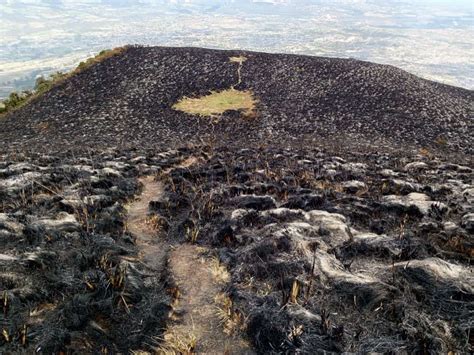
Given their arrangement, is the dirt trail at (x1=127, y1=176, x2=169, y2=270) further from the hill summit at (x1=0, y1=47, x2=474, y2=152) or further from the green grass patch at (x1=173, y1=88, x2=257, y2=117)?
the green grass patch at (x1=173, y1=88, x2=257, y2=117)

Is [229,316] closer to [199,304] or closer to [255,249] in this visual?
[199,304]

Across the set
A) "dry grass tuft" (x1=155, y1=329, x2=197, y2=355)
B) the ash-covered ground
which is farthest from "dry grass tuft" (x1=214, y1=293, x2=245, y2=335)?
"dry grass tuft" (x1=155, y1=329, x2=197, y2=355)

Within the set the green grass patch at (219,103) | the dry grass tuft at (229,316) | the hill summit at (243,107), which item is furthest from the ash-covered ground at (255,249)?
the green grass patch at (219,103)

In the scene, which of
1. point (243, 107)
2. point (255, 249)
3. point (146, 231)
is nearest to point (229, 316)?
point (255, 249)

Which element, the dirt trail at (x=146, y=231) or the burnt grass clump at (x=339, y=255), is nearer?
the burnt grass clump at (x=339, y=255)

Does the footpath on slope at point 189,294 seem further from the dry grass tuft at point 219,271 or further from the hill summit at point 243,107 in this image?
the hill summit at point 243,107
